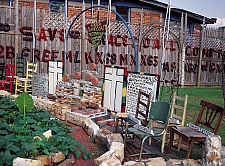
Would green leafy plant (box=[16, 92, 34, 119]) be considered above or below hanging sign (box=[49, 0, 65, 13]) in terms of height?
below

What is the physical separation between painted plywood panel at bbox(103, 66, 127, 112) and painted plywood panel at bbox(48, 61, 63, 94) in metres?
1.74

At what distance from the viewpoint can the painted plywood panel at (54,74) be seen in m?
8.32

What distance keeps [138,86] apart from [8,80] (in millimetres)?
5069

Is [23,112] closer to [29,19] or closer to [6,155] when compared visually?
[6,155]

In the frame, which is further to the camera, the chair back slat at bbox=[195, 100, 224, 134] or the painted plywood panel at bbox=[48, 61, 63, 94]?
the painted plywood panel at bbox=[48, 61, 63, 94]

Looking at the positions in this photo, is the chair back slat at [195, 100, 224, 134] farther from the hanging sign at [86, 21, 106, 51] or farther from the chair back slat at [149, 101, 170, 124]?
the hanging sign at [86, 21, 106, 51]

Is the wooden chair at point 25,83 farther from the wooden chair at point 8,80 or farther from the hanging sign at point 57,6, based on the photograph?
the hanging sign at point 57,6

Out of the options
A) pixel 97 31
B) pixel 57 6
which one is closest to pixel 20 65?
pixel 97 31

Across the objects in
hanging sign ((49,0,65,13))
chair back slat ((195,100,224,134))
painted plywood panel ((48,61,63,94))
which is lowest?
chair back slat ((195,100,224,134))

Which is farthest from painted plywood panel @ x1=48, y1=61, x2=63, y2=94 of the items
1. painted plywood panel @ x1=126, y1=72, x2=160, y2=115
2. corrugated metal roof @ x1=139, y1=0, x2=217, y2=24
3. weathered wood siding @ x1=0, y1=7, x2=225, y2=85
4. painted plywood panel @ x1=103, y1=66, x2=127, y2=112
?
corrugated metal roof @ x1=139, y1=0, x2=217, y2=24

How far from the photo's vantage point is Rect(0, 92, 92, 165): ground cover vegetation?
381cm

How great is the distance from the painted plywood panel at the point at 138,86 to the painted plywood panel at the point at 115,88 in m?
0.15

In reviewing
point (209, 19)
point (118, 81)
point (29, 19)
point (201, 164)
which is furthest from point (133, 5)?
point (201, 164)

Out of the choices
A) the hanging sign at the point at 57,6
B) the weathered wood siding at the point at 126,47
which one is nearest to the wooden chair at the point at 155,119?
the weathered wood siding at the point at 126,47
